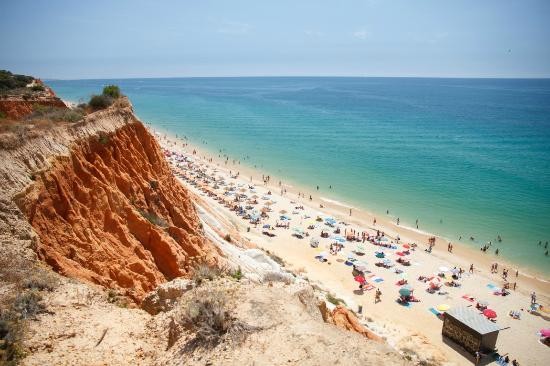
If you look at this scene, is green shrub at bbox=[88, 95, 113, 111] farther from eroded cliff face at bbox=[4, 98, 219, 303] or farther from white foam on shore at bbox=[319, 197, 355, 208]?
white foam on shore at bbox=[319, 197, 355, 208]

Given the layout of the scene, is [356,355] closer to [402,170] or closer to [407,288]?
[407,288]

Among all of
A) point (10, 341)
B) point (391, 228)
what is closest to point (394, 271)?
point (391, 228)

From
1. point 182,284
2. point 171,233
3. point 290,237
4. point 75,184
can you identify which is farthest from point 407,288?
point 75,184

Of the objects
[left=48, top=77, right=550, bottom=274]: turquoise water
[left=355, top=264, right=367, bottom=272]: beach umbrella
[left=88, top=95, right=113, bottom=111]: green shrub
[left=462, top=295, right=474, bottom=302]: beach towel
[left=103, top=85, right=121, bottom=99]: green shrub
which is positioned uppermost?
[left=103, top=85, right=121, bottom=99]: green shrub

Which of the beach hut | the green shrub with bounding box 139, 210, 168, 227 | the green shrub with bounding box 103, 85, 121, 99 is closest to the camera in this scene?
the green shrub with bounding box 139, 210, 168, 227

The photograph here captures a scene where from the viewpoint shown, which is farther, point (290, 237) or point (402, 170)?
point (402, 170)

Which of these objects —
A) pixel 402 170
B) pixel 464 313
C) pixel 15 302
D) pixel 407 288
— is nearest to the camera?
pixel 15 302

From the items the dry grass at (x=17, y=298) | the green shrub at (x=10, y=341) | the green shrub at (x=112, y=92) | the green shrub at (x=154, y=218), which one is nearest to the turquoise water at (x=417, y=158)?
the green shrub at (x=154, y=218)

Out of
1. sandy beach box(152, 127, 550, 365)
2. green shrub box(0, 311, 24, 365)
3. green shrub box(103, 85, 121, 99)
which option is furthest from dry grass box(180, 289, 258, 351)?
green shrub box(103, 85, 121, 99)

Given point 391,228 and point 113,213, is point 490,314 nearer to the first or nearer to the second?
point 391,228
